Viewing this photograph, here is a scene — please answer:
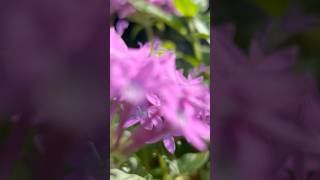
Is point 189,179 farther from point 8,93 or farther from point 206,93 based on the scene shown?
point 8,93

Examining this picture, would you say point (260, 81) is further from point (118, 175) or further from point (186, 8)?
point (186, 8)

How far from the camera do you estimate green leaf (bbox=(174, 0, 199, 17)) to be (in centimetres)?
63

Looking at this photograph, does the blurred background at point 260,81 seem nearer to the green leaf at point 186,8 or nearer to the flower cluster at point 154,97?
the flower cluster at point 154,97

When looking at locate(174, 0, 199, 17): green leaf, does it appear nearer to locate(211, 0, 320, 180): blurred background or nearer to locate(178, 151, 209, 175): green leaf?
locate(178, 151, 209, 175): green leaf

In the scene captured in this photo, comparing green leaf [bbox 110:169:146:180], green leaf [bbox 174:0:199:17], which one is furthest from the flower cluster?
green leaf [bbox 174:0:199:17]

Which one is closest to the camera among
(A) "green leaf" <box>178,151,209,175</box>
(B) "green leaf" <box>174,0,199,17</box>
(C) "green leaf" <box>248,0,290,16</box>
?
(C) "green leaf" <box>248,0,290,16</box>

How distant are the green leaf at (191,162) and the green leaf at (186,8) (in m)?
0.18

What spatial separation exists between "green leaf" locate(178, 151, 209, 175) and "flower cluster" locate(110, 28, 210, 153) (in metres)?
0.11

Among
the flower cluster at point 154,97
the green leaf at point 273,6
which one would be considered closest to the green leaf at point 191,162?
the flower cluster at point 154,97

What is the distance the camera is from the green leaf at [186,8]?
2.08ft

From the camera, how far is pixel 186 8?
640mm

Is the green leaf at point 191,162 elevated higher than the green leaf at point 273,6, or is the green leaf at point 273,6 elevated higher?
the green leaf at point 273,6

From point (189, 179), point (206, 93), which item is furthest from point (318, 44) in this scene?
point (189, 179)

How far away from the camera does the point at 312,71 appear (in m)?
0.32
